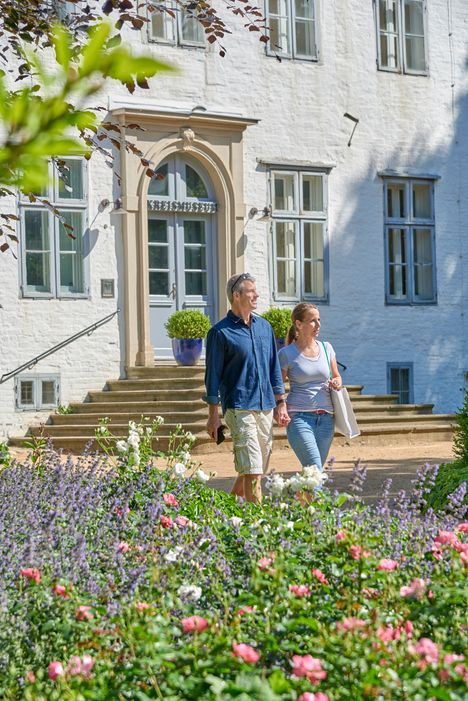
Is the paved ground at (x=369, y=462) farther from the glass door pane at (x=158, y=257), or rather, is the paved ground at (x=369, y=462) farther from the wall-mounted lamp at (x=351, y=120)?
the wall-mounted lamp at (x=351, y=120)

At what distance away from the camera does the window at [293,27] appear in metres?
18.4

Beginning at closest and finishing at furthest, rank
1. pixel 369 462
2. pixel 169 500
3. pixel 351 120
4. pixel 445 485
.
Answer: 1. pixel 169 500
2. pixel 445 485
3. pixel 369 462
4. pixel 351 120

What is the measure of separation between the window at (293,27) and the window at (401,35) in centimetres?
116

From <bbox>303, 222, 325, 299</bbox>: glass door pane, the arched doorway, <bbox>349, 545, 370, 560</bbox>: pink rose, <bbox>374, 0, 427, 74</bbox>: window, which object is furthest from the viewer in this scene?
<bbox>374, 0, 427, 74</bbox>: window

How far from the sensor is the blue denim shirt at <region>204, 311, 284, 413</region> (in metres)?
8.11

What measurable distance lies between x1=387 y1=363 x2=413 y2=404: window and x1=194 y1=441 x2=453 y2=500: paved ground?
2220mm

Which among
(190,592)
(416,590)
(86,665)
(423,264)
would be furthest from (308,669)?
(423,264)

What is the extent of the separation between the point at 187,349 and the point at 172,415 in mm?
1364

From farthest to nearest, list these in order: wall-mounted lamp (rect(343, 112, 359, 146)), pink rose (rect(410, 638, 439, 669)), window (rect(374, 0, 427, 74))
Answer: window (rect(374, 0, 427, 74)) < wall-mounted lamp (rect(343, 112, 359, 146)) < pink rose (rect(410, 638, 439, 669))

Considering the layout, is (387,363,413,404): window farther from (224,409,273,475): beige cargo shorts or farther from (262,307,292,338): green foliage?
(224,409,273,475): beige cargo shorts

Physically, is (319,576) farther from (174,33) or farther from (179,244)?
(174,33)

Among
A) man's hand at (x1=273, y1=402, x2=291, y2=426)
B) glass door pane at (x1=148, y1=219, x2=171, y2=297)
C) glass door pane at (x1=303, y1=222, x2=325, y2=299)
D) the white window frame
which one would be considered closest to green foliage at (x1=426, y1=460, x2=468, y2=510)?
man's hand at (x1=273, y1=402, x2=291, y2=426)

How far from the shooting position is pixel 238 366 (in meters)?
8.16

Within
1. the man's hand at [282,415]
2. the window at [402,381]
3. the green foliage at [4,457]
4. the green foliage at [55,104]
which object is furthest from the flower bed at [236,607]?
the window at [402,381]
